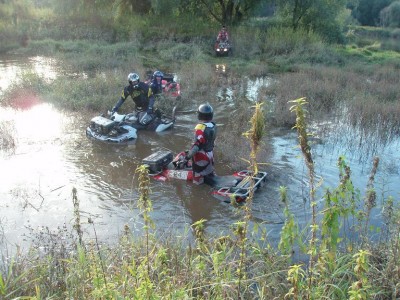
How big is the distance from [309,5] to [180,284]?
2548cm

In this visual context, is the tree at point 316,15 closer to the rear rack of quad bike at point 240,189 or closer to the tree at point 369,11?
the rear rack of quad bike at point 240,189

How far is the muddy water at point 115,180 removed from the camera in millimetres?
6637

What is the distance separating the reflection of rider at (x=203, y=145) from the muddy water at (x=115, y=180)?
33cm

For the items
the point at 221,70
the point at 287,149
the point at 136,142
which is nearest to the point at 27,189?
the point at 136,142

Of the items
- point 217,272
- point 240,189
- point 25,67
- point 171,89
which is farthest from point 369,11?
point 217,272

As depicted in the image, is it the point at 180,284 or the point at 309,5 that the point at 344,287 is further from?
the point at 309,5

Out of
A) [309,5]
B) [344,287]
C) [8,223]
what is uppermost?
[309,5]

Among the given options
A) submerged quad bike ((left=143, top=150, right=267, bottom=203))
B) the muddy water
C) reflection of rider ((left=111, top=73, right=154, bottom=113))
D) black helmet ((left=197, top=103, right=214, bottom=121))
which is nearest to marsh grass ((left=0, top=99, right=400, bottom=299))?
the muddy water

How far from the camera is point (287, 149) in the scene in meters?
9.77

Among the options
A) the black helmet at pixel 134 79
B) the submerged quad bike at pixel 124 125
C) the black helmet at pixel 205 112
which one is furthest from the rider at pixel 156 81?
the black helmet at pixel 205 112

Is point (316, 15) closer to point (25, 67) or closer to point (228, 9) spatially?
point (228, 9)

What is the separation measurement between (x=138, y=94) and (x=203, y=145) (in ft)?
12.4

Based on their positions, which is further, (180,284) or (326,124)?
(326,124)

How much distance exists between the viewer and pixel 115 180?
8.12m
